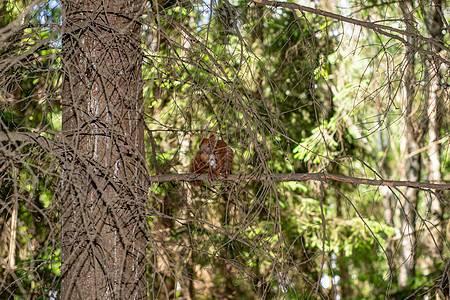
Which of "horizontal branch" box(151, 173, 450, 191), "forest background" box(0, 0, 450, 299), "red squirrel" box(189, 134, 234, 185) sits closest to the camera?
"forest background" box(0, 0, 450, 299)

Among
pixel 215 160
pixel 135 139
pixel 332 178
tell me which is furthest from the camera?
pixel 215 160

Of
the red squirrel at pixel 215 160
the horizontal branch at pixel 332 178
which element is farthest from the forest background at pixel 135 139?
the red squirrel at pixel 215 160

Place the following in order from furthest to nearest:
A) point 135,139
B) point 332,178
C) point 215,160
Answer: point 215,160, point 332,178, point 135,139

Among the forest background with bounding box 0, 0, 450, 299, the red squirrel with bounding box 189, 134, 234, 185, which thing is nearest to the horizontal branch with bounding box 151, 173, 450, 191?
the forest background with bounding box 0, 0, 450, 299

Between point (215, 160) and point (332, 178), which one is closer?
point (332, 178)

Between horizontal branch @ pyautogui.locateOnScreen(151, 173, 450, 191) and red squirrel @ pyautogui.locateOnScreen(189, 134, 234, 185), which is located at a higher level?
red squirrel @ pyautogui.locateOnScreen(189, 134, 234, 185)

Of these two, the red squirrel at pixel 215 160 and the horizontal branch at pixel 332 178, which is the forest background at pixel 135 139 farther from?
the red squirrel at pixel 215 160

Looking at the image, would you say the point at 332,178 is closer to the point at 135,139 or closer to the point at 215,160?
the point at 215,160

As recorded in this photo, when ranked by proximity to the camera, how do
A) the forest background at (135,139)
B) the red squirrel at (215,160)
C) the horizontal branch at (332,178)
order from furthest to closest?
the red squirrel at (215,160) < the horizontal branch at (332,178) < the forest background at (135,139)

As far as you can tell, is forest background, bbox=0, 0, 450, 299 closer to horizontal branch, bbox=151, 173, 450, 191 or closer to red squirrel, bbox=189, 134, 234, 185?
horizontal branch, bbox=151, 173, 450, 191

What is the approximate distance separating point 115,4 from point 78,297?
60.0 inches

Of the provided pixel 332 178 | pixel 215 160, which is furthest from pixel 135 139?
pixel 332 178

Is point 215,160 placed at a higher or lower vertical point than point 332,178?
higher

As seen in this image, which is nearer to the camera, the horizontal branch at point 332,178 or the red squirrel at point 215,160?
the horizontal branch at point 332,178
